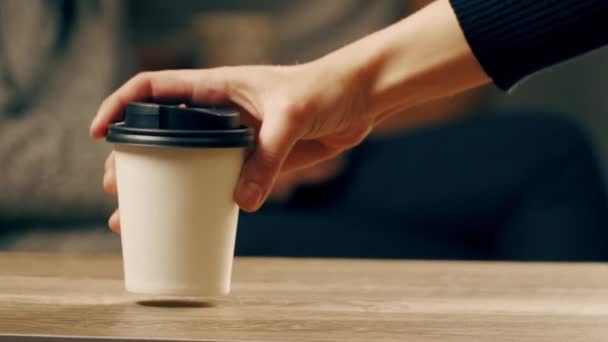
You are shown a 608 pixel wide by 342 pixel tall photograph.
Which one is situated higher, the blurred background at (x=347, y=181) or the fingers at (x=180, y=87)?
the fingers at (x=180, y=87)

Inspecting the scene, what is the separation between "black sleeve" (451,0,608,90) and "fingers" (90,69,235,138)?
10.7 inches

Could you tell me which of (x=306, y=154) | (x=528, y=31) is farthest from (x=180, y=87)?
(x=528, y=31)

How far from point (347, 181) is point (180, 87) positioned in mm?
2536

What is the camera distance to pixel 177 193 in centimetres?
91

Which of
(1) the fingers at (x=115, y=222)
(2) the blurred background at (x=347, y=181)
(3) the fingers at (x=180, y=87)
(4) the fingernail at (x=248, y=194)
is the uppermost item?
(3) the fingers at (x=180, y=87)

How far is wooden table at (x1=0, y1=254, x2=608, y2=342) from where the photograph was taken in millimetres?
827

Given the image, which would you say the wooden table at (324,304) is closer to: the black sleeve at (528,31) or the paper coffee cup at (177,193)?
the paper coffee cup at (177,193)

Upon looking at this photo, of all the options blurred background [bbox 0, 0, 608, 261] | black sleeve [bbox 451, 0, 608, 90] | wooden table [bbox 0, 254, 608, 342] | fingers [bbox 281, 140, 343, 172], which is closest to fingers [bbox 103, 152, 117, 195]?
wooden table [bbox 0, 254, 608, 342]

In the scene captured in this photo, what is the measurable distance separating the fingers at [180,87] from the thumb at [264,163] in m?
0.10

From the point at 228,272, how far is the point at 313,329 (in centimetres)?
16

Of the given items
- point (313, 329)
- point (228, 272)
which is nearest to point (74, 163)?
point (228, 272)

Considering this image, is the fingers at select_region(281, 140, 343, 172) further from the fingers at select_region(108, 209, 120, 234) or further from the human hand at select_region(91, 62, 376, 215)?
the fingers at select_region(108, 209, 120, 234)

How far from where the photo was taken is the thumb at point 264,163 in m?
0.95

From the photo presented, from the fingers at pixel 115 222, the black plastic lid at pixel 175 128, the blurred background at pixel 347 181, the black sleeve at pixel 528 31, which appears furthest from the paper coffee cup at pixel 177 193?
the blurred background at pixel 347 181
